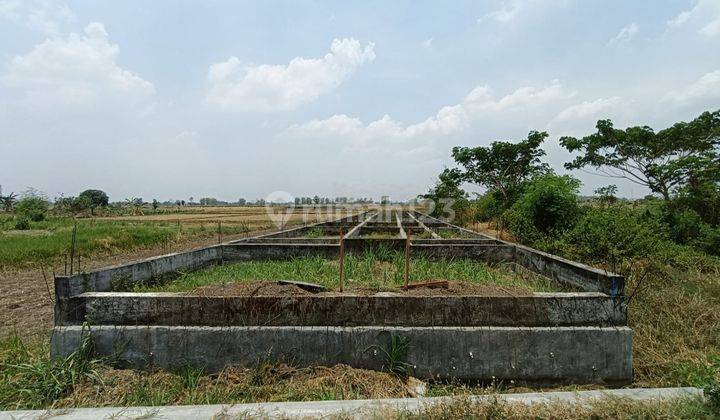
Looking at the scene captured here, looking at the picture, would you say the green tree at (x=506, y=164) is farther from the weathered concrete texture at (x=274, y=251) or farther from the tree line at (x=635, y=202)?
A: the weathered concrete texture at (x=274, y=251)

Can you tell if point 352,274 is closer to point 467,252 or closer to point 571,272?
point 467,252

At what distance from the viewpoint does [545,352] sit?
134 inches

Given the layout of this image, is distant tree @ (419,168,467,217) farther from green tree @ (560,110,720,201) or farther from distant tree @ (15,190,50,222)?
distant tree @ (15,190,50,222)

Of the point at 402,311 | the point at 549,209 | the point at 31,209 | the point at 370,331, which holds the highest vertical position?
the point at 31,209

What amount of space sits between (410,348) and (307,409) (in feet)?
4.22

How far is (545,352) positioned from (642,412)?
115 cm

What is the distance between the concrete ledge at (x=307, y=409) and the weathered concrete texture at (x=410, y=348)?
2.75 ft

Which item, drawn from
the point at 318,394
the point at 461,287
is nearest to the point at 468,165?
the point at 461,287

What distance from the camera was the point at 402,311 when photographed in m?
3.54

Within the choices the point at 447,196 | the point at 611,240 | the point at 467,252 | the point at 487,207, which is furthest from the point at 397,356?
the point at 447,196

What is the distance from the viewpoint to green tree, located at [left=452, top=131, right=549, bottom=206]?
20016 millimetres

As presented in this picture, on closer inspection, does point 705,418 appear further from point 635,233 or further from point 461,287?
point 635,233

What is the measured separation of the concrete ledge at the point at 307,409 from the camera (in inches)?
91.4

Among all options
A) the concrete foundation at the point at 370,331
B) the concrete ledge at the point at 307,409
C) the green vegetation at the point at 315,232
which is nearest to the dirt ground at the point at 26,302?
the concrete foundation at the point at 370,331
